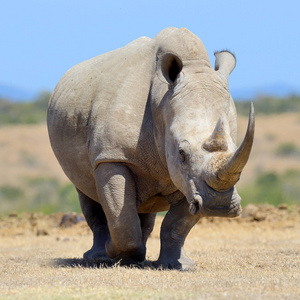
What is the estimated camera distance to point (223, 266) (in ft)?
25.5

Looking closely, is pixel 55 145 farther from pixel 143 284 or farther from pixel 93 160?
pixel 143 284

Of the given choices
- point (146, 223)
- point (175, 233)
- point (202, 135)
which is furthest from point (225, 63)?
point (146, 223)

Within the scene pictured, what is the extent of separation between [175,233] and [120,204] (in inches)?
28.8

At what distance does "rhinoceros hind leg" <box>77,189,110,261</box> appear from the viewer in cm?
898

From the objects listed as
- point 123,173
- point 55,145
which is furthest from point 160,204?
point 55,145

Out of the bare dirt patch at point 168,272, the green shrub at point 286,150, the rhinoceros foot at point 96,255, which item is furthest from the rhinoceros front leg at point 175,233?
the green shrub at point 286,150

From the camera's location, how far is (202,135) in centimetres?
689

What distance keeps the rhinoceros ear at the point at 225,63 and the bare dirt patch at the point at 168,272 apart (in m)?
1.97

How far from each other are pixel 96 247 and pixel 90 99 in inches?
73.7

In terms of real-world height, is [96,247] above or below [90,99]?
below

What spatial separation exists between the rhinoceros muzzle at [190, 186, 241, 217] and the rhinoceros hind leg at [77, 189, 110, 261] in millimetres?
2551

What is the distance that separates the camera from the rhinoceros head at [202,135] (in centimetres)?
649

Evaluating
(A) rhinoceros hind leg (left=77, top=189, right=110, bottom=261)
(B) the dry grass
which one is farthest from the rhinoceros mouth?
(B) the dry grass

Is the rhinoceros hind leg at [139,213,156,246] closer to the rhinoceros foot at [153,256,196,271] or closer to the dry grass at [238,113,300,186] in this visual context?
the rhinoceros foot at [153,256,196,271]
